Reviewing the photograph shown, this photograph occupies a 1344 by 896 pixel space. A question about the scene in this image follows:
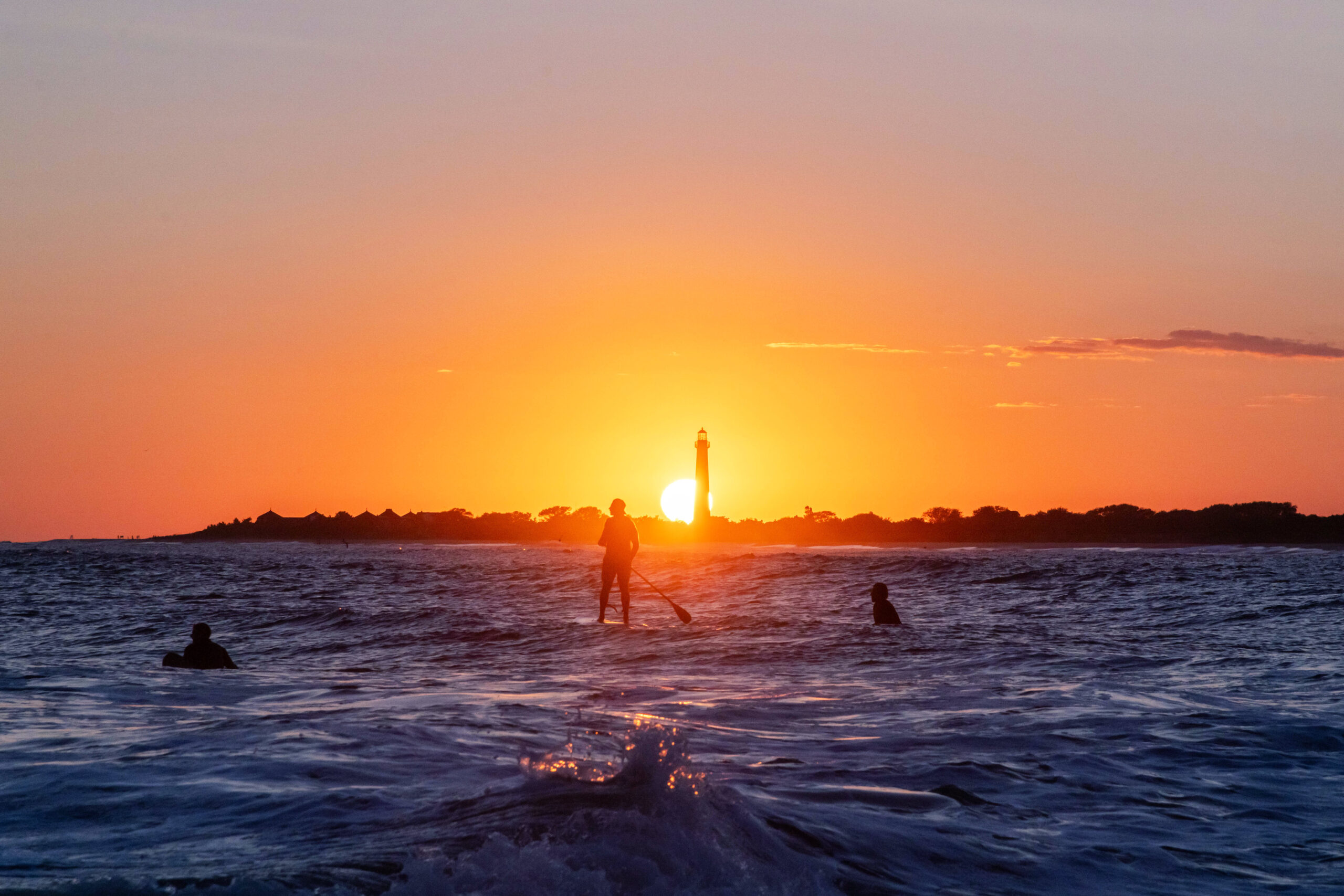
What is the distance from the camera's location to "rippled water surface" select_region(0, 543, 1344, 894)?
4742 millimetres

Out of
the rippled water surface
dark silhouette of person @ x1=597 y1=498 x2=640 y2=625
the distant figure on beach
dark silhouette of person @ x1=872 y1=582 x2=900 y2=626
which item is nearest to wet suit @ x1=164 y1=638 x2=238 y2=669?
the distant figure on beach

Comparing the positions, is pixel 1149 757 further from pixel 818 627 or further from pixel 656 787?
pixel 818 627

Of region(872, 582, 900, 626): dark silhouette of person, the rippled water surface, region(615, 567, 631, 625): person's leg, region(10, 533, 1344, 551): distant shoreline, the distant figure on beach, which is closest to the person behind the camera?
the rippled water surface

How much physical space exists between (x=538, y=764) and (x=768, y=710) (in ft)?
11.2

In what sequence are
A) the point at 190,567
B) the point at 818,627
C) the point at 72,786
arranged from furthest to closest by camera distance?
the point at 190,567
the point at 818,627
the point at 72,786

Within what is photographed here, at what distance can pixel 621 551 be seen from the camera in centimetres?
1952

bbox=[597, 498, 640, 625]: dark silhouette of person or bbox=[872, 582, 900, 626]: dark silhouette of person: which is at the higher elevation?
bbox=[597, 498, 640, 625]: dark silhouette of person

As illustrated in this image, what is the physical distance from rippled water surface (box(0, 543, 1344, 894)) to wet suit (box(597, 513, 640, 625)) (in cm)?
151

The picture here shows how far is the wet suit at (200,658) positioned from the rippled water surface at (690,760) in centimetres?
38

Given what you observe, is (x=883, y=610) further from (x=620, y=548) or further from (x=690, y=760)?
(x=690, y=760)

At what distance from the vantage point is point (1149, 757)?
7324mm

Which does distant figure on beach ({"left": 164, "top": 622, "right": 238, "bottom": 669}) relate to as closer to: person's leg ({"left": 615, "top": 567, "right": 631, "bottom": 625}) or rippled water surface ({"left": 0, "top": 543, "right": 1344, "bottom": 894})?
rippled water surface ({"left": 0, "top": 543, "right": 1344, "bottom": 894})

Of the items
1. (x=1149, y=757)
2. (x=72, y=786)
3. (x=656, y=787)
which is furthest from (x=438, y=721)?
(x=1149, y=757)

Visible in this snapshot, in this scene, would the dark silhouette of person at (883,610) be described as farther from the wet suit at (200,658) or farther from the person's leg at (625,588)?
the wet suit at (200,658)
